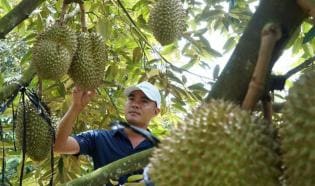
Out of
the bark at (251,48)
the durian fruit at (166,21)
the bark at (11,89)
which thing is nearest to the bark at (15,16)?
the bark at (11,89)

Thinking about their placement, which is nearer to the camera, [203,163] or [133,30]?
[203,163]

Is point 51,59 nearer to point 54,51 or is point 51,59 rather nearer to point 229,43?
point 54,51

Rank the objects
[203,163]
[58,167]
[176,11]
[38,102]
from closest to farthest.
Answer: [203,163] < [38,102] < [176,11] < [58,167]

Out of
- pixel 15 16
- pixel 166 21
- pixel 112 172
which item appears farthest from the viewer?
pixel 166 21

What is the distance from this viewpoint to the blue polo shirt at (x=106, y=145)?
2127 mm

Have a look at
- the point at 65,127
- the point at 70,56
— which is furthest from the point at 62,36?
the point at 65,127

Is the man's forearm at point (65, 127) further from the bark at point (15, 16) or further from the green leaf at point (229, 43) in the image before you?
the green leaf at point (229, 43)

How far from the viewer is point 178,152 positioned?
2.48 ft

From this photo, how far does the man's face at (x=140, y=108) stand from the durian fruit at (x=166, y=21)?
0.26m

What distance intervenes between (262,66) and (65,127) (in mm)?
1399

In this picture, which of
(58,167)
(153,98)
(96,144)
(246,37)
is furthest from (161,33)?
(246,37)

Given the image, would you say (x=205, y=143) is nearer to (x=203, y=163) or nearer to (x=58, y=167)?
(x=203, y=163)

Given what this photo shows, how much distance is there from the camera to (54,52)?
1.84 meters

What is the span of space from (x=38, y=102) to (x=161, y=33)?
1.70 feet
